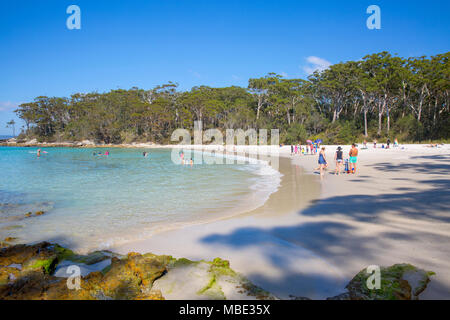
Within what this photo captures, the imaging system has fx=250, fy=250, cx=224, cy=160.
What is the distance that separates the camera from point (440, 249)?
4016 millimetres

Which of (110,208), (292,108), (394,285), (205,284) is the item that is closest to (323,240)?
(394,285)

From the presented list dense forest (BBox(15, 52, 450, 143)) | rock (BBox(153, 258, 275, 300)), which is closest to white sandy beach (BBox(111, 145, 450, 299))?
rock (BBox(153, 258, 275, 300))

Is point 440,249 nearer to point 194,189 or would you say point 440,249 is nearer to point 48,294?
point 48,294

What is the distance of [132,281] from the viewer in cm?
314

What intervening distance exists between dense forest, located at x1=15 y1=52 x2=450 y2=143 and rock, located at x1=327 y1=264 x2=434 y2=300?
127 feet

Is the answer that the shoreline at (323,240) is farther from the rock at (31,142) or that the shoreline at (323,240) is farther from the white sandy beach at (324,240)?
the rock at (31,142)

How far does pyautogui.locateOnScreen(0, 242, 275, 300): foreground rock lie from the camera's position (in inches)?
112

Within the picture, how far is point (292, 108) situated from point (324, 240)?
5512 centimetres

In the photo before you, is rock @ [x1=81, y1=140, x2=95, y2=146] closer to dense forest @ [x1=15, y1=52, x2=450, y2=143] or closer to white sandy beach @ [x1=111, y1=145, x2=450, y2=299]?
dense forest @ [x1=15, y1=52, x2=450, y2=143]

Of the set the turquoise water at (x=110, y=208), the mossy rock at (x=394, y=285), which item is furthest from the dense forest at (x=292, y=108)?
the mossy rock at (x=394, y=285)

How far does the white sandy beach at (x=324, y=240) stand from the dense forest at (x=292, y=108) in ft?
114

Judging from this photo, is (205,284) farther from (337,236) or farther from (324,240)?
(337,236)

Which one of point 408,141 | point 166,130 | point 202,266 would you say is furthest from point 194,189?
point 166,130
